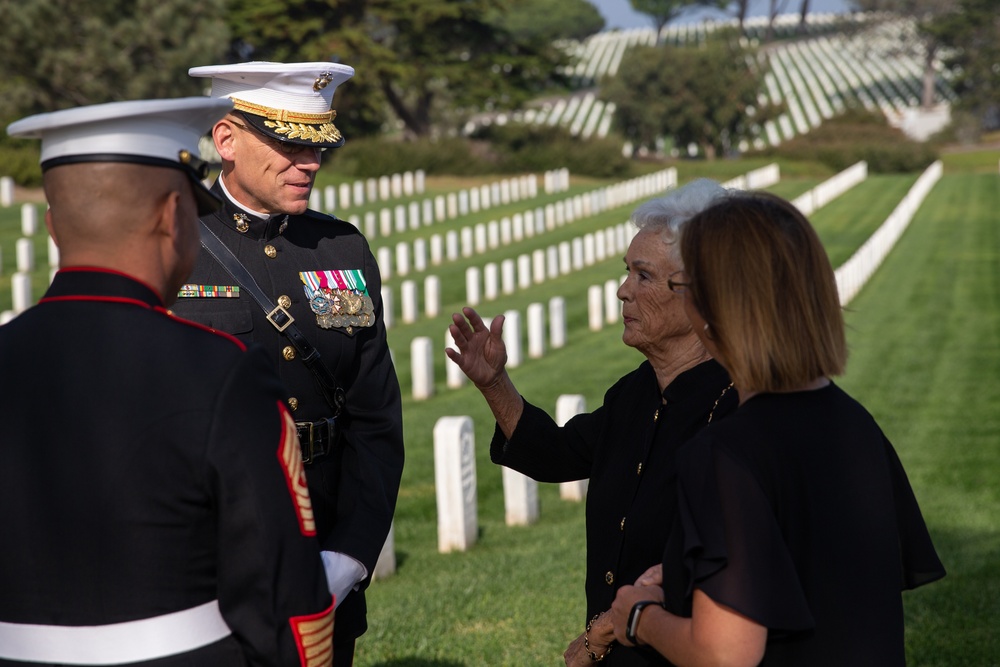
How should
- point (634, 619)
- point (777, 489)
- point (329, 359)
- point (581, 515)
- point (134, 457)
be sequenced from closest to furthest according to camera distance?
point (134, 457) → point (777, 489) → point (634, 619) → point (329, 359) → point (581, 515)

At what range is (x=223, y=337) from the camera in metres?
2.56

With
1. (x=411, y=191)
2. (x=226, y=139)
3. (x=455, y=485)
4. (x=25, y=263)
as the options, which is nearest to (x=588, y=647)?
(x=226, y=139)

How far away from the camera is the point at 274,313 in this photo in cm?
381

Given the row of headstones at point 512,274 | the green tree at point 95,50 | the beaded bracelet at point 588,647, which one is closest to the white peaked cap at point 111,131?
the beaded bracelet at point 588,647

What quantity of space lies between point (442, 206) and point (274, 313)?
33294mm

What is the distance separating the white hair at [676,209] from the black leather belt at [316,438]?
3.93 feet

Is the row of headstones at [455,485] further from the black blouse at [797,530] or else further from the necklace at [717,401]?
the black blouse at [797,530]

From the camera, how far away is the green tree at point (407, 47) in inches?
2165

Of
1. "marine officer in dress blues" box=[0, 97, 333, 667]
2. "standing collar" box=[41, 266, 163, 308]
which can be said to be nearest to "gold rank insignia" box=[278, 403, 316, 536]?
"marine officer in dress blues" box=[0, 97, 333, 667]

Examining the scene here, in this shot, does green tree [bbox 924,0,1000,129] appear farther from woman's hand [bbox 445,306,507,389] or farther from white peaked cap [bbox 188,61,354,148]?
white peaked cap [bbox 188,61,354,148]

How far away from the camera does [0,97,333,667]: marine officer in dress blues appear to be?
241 centimetres

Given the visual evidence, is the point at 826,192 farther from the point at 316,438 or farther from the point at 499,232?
the point at 316,438

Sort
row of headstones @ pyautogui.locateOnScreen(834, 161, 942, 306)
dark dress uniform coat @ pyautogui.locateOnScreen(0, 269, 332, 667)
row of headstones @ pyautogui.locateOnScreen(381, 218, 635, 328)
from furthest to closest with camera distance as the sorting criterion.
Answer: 1. row of headstones @ pyautogui.locateOnScreen(834, 161, 942, 306)
2. row of headstones @ pyautogui.locateOnScreen(381, 218, 635, 328)
3. dark dress uniform coat @ pyautogui.locateOnScreen(0, 269, 332, 667)

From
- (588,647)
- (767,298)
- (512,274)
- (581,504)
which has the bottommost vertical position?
(512,274)
